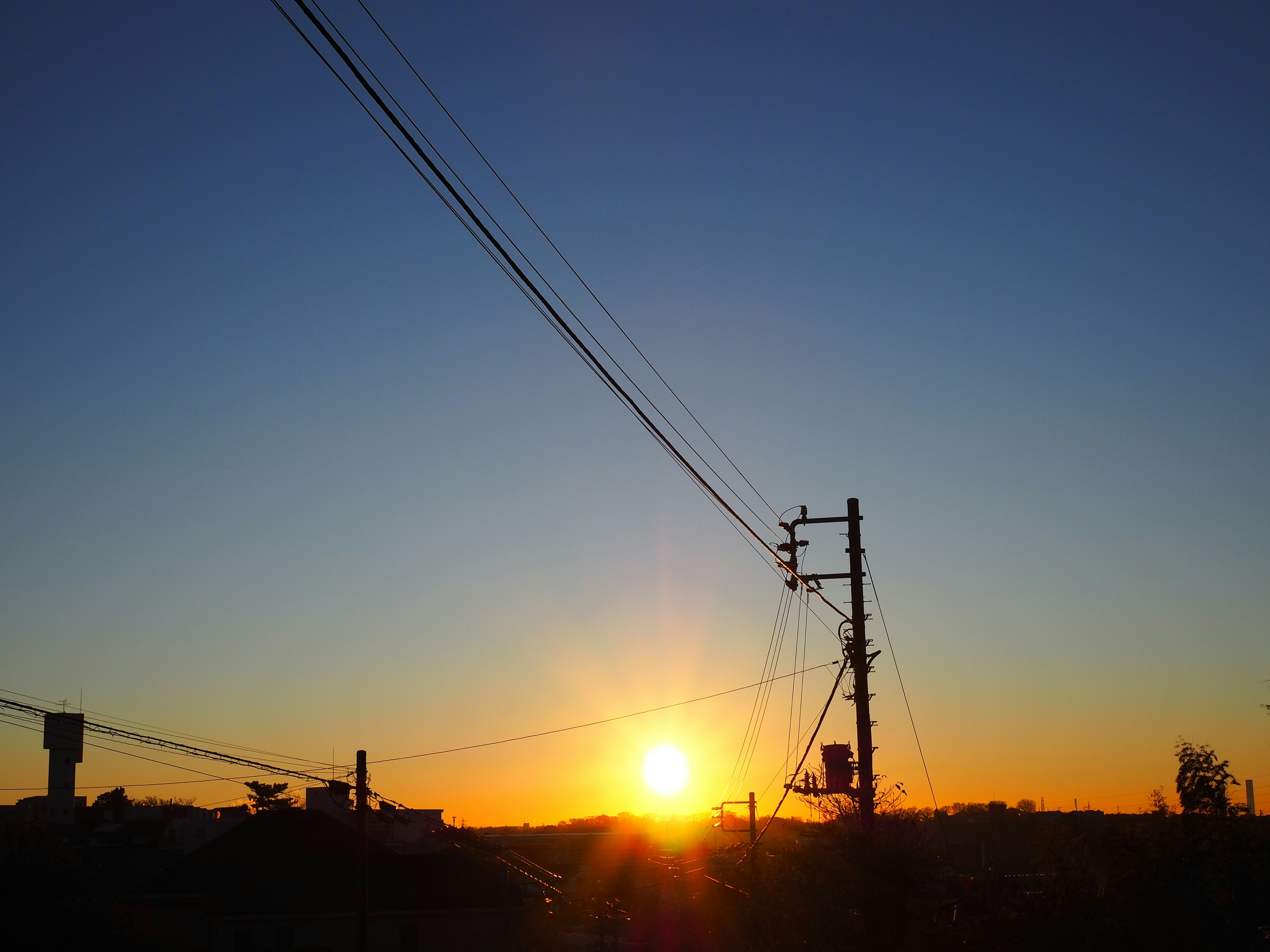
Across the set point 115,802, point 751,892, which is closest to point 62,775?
point 115,802

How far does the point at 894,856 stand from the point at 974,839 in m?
76.3

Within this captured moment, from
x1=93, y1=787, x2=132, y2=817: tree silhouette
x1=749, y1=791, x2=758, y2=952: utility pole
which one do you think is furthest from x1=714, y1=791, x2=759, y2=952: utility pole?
x1=93, y1=787, x2=132, y2=817: tree silhouette

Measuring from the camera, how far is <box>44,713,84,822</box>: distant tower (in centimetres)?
9869

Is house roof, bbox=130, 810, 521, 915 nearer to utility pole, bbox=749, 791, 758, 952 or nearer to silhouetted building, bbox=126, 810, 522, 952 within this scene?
silhouetted building, bbox=126, 810, 522, 952

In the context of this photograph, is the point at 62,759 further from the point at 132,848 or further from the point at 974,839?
the point at 974,839

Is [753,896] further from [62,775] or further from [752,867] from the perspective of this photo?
[62,775]

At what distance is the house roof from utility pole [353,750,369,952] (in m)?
14.4

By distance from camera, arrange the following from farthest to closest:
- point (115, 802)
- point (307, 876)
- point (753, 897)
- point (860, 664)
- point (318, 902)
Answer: point (115, 802)
point (307, 876)
point (318, 902)
point (753, 897)
point (860, 664)

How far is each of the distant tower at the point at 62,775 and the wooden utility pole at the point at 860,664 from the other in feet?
306

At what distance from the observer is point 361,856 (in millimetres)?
24016

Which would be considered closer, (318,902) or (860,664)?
(860,664)

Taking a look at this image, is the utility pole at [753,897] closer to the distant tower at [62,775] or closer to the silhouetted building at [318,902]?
the silhouetted building at [318,902]

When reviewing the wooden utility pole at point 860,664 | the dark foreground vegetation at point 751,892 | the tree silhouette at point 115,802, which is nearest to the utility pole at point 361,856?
the dark foreground vegetation at point 751,892

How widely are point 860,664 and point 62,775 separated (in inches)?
4073
